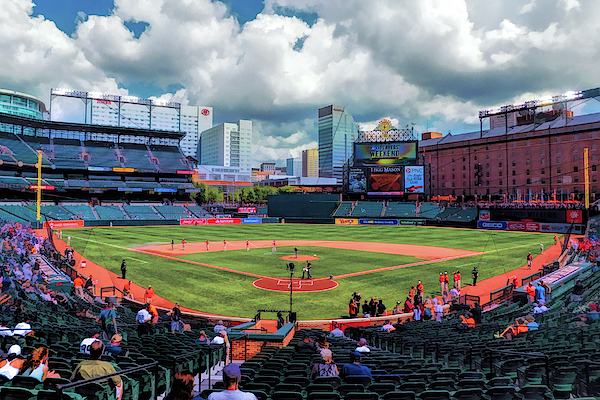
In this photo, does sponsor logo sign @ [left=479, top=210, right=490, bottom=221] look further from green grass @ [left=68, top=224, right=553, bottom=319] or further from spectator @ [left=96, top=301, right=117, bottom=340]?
spectator @ [left=96, top=301, right=117, bottom=340]

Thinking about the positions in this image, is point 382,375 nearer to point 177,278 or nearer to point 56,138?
point 177,278

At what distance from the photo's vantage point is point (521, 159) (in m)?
104

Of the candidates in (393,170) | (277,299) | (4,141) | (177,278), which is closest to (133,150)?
(4,141)

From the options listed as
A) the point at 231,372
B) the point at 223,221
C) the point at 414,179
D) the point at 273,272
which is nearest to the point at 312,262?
the point at 273,272

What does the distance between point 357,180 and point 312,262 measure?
5082cm

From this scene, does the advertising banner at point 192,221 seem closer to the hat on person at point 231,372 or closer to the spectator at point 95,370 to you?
the spectator at point 95,370

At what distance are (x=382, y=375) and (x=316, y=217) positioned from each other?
82.4 m

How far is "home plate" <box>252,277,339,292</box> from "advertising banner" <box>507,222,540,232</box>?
50183mm

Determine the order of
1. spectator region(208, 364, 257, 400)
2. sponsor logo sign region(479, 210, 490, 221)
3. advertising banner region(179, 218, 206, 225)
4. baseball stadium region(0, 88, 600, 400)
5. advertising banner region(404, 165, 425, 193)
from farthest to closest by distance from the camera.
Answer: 1. advertising banner region(404, 165, 425, 193)
2. advertising banner region(179, 218, 206, 225)
3. sponsor logo sign region(479, 210, 490, 221)
4. baseball stadium region(0, 88, 600, 400)
5. spectator region(208, 364, 257, 400)

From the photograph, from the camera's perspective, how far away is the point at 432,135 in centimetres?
14950

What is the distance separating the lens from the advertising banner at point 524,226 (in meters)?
62.7

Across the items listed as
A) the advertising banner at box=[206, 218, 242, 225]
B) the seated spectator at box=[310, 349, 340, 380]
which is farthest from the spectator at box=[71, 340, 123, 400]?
the advertising banner at box=[206, 218, 242, 225]

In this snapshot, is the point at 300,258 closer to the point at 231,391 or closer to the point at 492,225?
the point at 231,391

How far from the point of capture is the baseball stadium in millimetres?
6633
